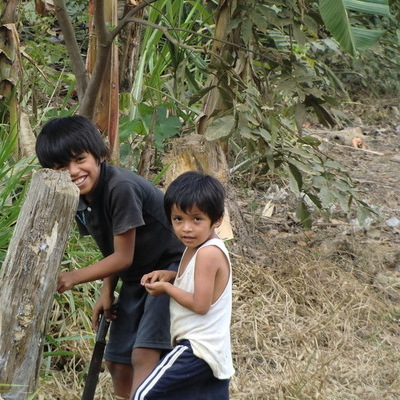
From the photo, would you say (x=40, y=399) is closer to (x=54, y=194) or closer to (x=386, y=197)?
(x=54, y=194)

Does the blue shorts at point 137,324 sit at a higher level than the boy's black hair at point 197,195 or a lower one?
lower

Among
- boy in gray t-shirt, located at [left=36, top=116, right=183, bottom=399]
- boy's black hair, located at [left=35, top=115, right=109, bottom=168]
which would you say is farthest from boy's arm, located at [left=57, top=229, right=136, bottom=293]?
boy's black hair, located at [left=35, top=115, right=109, bottom=168]

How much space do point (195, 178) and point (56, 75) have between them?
11.4 ft

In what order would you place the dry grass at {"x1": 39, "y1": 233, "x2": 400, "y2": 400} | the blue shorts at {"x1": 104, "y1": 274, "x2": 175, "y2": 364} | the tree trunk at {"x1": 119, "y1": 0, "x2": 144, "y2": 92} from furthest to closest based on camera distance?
1. the tree trunk at {"x1": 119, "y1": 0, "x2": 144, "y2": 92}
2. the dry grass at {"x1": 39, "y1": 233, "x2": 400, "y2": 400}
3. the blue shorts at {"x1": 104, "y1": 274, "x2": 175, "y2": 364}

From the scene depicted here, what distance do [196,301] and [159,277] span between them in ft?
0.78

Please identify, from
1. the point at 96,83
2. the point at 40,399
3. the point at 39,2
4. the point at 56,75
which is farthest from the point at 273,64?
the point at 40,399

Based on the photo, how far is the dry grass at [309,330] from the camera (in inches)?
150

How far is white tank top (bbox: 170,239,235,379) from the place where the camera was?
9.16 feet

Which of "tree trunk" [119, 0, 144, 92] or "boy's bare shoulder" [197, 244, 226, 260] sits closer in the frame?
"boy's bare shoulder" [197, 244, 226, 260]

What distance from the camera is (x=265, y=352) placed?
4.19 metres

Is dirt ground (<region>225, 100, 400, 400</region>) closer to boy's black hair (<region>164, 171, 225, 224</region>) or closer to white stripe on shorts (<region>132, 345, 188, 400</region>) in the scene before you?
white stripe on shorts (<region>132, 345, 188, 400</region>)

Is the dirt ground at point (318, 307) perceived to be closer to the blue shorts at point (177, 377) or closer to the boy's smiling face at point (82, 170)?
the blue shorts at point (177, 377)

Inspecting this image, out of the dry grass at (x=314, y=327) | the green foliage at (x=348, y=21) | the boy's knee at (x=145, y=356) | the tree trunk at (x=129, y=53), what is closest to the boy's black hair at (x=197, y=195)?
the boy's knee at (x=145, y=356)

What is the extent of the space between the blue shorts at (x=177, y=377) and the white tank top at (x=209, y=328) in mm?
30
